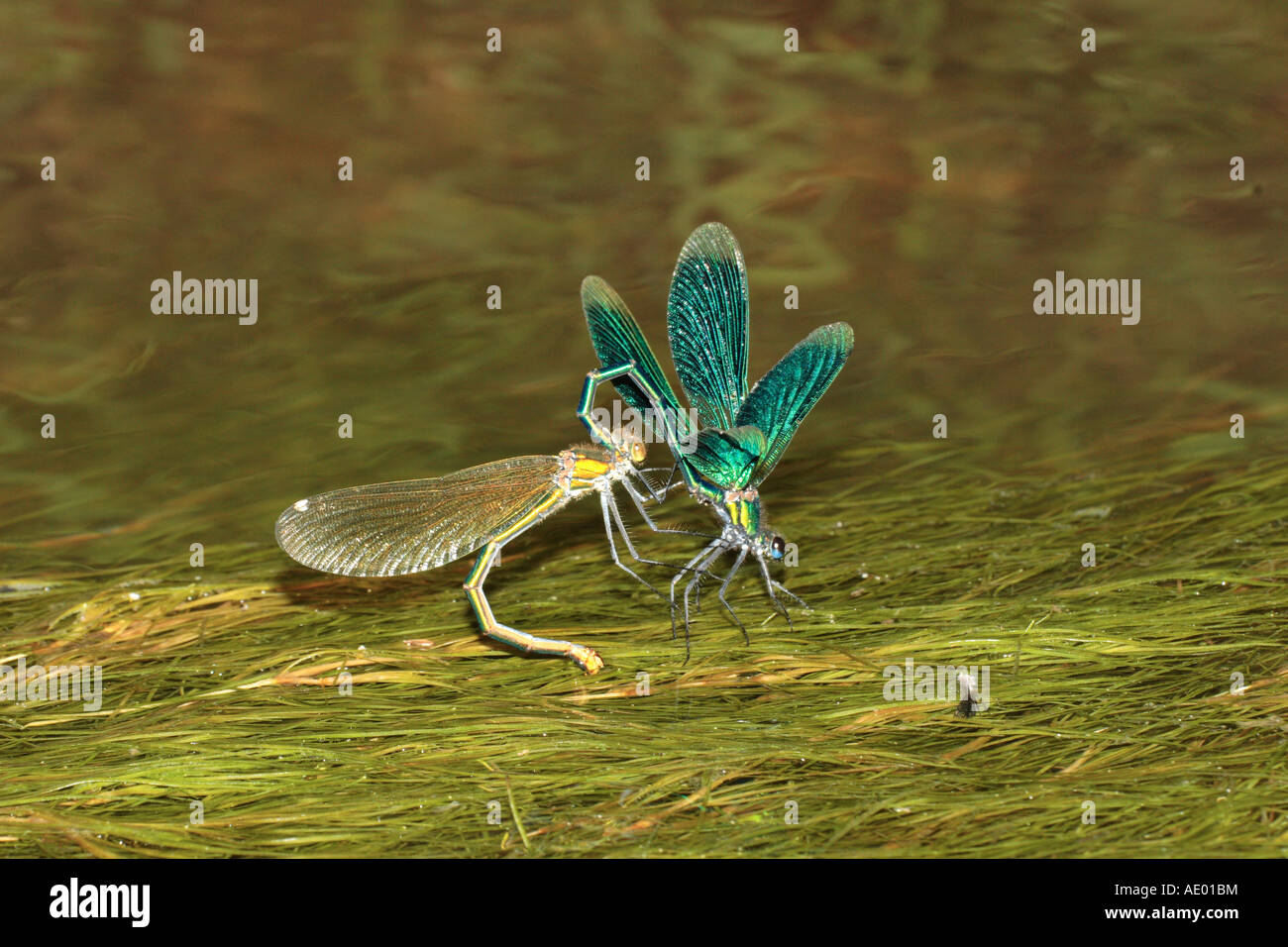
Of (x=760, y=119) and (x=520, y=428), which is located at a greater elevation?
(x=760, y=119)

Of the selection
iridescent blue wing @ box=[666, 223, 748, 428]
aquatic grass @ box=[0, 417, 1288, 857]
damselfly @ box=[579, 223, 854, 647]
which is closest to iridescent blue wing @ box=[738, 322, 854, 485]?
damselfly @ box=[579, 223, 854, 647]

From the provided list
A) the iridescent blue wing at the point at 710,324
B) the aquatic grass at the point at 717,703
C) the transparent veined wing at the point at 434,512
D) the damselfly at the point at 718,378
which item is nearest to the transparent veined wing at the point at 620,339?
the damselfly at the point at 718,378

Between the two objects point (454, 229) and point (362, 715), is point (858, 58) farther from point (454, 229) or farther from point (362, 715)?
point (362, 715)

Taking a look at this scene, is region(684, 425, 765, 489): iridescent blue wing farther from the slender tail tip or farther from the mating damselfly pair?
the slender tail tip

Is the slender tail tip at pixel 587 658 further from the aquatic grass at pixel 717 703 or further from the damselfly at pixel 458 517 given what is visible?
the aquatic grass at pixel 717 703

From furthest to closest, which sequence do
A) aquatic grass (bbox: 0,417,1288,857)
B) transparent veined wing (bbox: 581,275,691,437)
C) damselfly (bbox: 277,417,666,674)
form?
1. damselfly (bbox: 277,417,666,674)
2. transparent veined wing (bbox: 581,275,691,437)
3. aquatic grass (bbox: 0,417,1288,857)

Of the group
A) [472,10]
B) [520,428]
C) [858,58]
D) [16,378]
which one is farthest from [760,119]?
[16,378]

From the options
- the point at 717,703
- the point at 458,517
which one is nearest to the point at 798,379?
the point at 717,703
